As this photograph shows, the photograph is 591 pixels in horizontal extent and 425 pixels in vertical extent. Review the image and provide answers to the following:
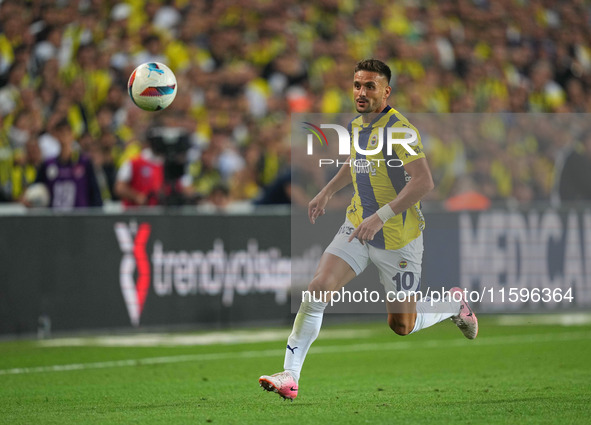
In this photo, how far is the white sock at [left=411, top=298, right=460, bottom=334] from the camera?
26.3 ft

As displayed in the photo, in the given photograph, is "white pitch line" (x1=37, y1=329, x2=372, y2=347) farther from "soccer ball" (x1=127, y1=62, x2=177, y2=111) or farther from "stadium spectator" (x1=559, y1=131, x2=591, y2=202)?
"stadium spectator" (x1=559, y1=131, x2=591, y2=202)

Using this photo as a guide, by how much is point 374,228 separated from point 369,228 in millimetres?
35

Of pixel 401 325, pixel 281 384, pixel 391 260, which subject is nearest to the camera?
pixel 281 384

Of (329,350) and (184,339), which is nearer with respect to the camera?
(329,350)

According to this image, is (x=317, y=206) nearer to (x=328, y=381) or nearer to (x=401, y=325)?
(x=401, y=325)

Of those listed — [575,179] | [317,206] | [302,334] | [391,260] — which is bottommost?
[302,334]

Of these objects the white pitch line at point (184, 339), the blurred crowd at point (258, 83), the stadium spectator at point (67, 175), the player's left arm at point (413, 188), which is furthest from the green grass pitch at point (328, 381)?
the blurred crowd at point (258, 83)

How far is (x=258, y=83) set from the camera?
1658 cm

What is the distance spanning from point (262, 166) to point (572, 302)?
488 centimetres

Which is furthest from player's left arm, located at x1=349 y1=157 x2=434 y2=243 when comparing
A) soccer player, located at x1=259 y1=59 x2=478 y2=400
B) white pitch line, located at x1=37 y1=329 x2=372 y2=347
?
white pitch line, located at x1=37 y1=329 x2=372 y2=347

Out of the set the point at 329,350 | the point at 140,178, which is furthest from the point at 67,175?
the point at 329,350

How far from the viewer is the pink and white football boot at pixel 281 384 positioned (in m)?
7.17

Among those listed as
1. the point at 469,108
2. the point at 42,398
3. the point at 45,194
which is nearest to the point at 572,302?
the point at 469,108

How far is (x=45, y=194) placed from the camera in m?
13.3
